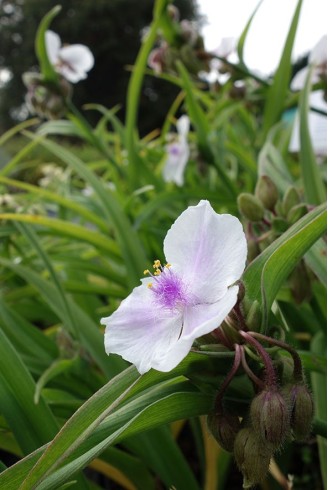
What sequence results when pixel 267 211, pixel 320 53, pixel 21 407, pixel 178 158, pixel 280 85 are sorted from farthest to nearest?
pixel 178 158
pixel 280 85
pixel 320 53
pixel 267 211
pixel 21 407

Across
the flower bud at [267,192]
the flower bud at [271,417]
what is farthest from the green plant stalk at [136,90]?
the flower bud at [271,417]

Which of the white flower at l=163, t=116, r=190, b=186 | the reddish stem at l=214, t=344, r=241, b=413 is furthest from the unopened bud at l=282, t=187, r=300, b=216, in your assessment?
the white flower at l=163, t=116, r=190, b=186

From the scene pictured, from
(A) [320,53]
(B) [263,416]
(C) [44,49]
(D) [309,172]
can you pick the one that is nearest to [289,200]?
(D) [309,172]

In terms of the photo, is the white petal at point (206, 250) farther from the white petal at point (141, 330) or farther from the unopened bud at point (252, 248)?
the unopened bud at point (252, 248)

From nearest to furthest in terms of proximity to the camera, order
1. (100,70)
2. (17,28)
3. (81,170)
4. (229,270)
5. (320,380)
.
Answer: (229,270)
(320,380)
(81,170)
(100,70)
(17,28)

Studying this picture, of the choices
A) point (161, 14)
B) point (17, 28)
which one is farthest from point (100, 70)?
point (161, 14)

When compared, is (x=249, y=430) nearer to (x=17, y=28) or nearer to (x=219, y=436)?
(x=219, y=436)

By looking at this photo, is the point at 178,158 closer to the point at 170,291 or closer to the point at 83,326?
the point at 83,326
